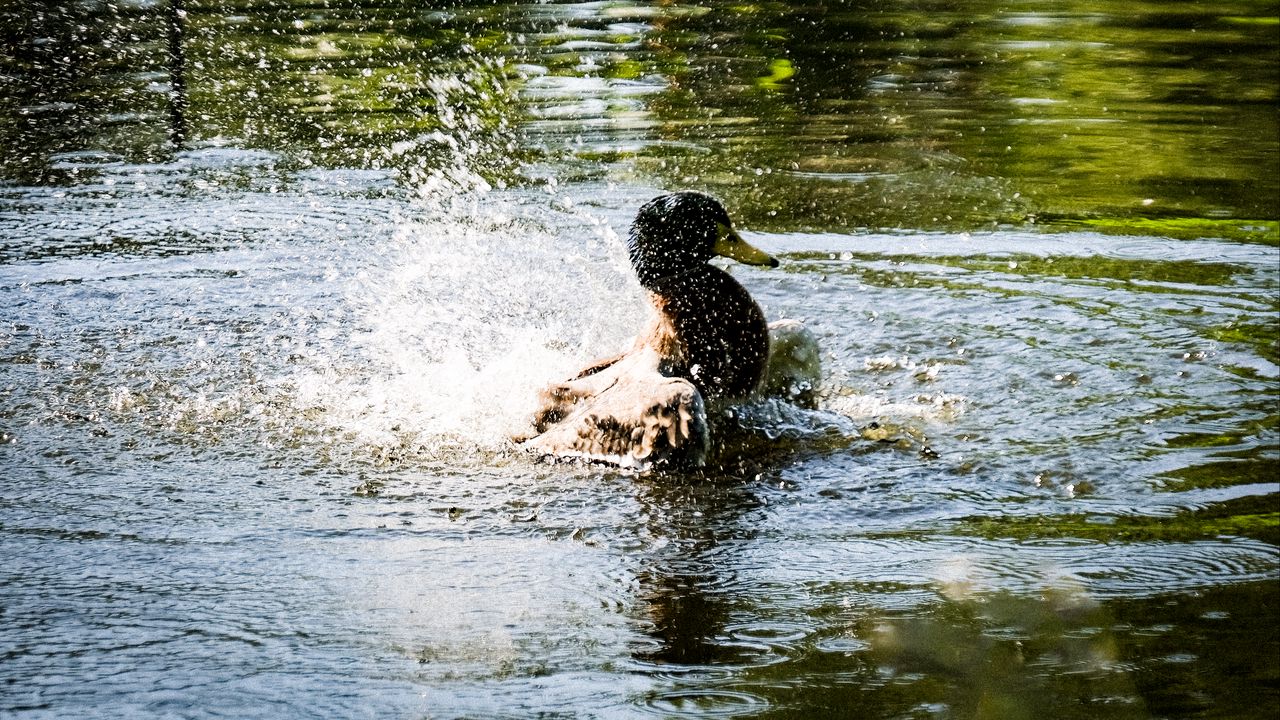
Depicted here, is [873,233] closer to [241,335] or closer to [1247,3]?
[241,335]

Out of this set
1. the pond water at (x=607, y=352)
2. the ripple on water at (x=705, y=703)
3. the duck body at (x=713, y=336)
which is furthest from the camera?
the duck body at (x=713, y=336)

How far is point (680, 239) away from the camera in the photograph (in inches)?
228

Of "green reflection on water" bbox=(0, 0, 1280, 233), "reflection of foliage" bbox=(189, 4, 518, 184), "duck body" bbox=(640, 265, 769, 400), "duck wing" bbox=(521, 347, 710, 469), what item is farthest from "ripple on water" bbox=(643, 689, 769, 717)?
"reflection of foliage" bbox=(189, 4, 518, 184)

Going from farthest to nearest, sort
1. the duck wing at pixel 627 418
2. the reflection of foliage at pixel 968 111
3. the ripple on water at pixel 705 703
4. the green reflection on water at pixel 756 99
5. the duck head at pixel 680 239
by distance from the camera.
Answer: the green reflection on water at pixel 756 99 → the reflection of foliage at pixel 968 111 → the duck head at pixel 680 239 → the duck wing at pixel 627 418 → the ripple on water at pixel 705 703

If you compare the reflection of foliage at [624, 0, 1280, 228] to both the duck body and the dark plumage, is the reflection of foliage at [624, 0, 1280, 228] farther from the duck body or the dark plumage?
the duck body

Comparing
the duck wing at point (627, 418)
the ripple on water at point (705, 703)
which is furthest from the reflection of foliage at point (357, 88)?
the ripple on water at point (705, 703)

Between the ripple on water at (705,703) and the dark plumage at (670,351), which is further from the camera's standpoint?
the dark plumage at (670,351)

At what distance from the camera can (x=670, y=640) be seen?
3.97 meters

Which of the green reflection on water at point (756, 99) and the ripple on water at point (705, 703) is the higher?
the green reflection on water at point (756, 99)

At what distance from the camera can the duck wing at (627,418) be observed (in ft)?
17.1

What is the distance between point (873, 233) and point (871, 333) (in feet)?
5.46

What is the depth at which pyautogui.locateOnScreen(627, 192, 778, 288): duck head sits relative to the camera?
5.79 m

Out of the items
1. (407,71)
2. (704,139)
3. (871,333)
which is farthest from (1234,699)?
(407,71)

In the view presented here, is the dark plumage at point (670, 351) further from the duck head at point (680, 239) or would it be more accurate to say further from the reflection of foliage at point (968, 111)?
the reflection of foliage at point (968, 111)
